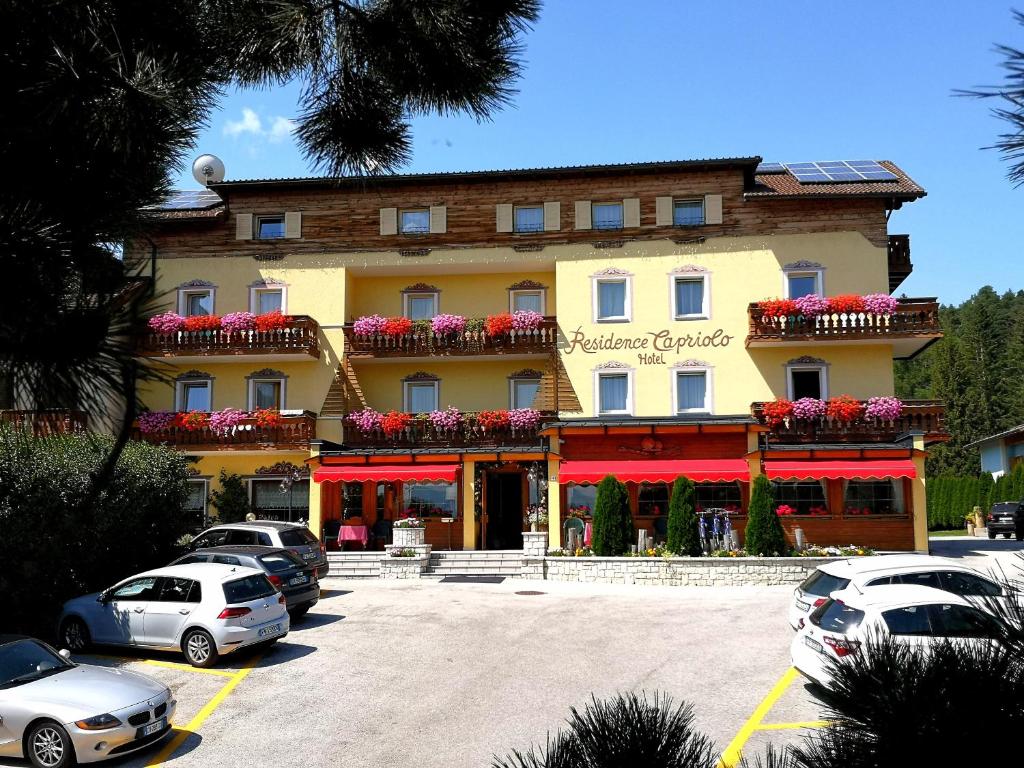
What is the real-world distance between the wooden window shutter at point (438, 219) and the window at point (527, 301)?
3.83 meters

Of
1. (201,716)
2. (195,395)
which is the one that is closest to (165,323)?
(201,716)

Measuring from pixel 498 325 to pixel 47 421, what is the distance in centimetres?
2950

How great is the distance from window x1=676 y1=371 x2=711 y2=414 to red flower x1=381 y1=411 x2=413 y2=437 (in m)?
10.3

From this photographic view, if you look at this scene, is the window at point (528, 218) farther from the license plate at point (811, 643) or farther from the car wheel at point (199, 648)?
the license plate at point (811, 643)

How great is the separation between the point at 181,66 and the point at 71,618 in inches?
576

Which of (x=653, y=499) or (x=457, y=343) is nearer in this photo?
(x=653, y=499)

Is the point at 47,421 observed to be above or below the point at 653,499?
above

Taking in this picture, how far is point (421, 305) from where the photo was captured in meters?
35.0

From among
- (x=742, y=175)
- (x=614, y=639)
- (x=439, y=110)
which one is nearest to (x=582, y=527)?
(x=614, y=639)

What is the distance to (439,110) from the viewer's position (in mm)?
4426

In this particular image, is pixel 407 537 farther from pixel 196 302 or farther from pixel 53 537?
pixel 196 302

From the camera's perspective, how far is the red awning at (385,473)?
29.1 metres

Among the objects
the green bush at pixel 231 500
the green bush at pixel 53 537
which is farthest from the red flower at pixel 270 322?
the green bush at pixel 53 537

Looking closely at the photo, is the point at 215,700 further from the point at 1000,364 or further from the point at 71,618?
the point at 1000,364
